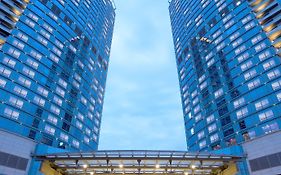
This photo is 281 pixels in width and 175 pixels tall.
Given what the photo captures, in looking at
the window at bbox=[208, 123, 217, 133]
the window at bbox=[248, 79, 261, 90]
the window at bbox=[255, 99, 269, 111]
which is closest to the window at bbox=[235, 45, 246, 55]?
the window at bbox=[248, 79, 261, 90]

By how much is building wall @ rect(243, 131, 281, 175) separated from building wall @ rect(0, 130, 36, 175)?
3250 centimetres

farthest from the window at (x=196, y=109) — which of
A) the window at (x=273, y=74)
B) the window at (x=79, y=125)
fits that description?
the window at (x=79, y=125)

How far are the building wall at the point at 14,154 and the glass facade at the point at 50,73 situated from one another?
17745 millimetres

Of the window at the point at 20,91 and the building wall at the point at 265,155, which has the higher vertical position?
the window at the point at 20,91

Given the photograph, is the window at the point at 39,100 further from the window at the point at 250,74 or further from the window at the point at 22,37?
the window at the point at 250,74

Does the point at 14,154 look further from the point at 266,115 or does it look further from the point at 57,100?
the point at 266,115

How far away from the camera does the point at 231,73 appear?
232 feet

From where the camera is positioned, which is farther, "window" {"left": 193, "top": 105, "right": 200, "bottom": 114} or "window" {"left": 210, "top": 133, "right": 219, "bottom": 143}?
"window" {"left": 193, "top": 105, "right": 200, "bottom": 114}

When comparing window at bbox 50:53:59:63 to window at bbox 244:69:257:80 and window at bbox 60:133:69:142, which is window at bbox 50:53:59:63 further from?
window at bbox 244:69:257:80

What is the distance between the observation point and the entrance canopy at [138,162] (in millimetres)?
34344

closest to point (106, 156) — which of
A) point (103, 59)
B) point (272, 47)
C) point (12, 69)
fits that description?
point (12, 69)

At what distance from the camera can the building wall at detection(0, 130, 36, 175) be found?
36.1 m

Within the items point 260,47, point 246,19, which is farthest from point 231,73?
point 246,19

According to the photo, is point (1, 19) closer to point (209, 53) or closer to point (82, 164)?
point (82, 164)
